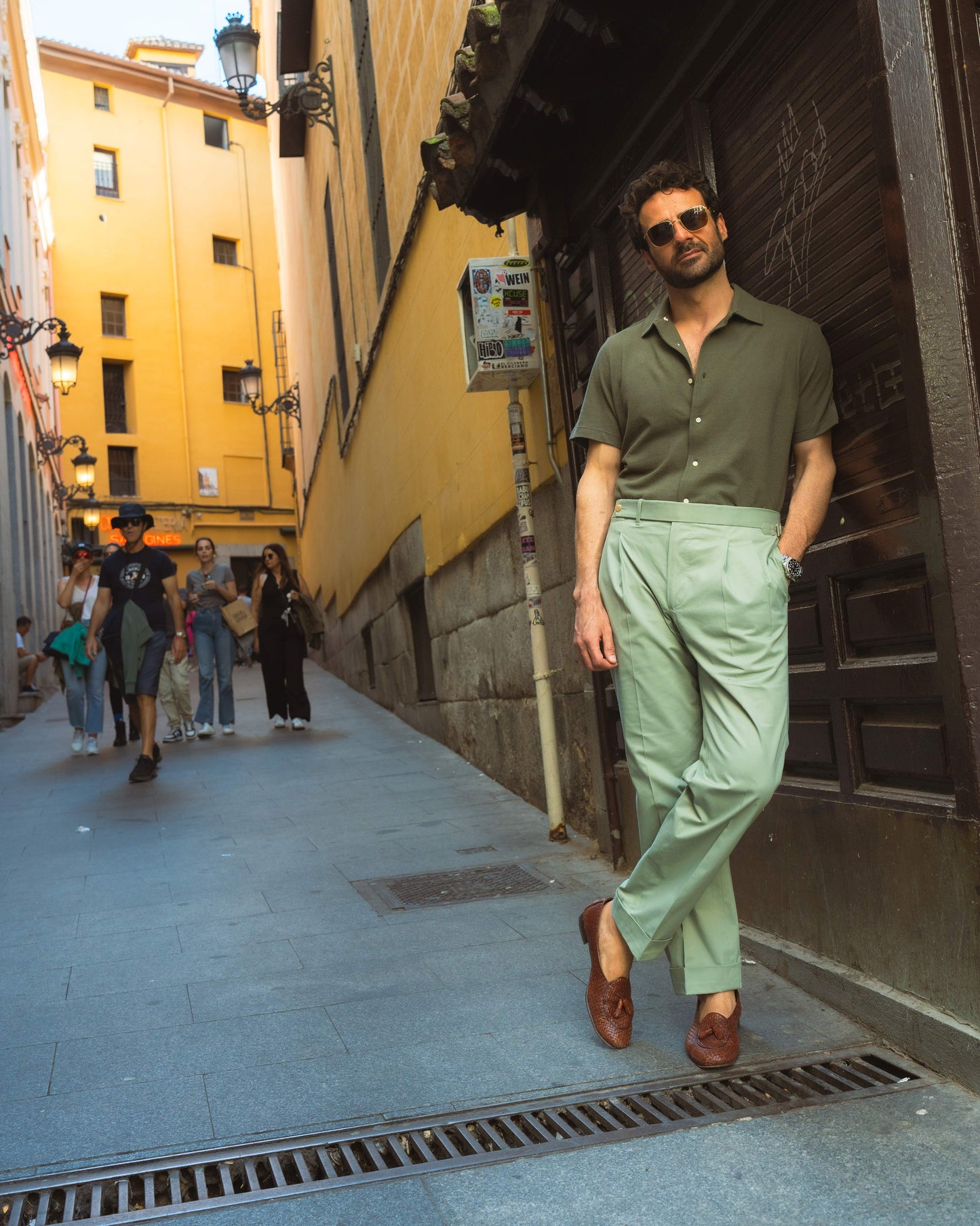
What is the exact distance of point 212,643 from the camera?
11.2 metres

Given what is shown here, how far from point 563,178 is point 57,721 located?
36.7 ft

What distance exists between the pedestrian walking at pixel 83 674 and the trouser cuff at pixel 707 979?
7.16 metres

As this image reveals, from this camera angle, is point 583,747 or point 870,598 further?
point 583,747

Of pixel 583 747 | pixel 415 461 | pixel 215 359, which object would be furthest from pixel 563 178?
pixel 215 359

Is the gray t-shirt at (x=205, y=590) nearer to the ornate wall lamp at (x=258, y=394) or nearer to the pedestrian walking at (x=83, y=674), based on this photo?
the pedestrian walking at (x=83, y=674)

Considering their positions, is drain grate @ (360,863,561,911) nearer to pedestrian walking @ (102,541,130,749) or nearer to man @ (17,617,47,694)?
pedestrian walking @ (102,541,130,749)

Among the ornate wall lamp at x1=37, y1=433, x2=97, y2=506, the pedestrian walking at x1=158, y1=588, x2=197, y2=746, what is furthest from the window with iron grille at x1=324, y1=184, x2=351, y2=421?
the ornate wall lamp at x1=37, y1=433, x2=97, y2=506

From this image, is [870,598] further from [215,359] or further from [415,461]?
[215,359]

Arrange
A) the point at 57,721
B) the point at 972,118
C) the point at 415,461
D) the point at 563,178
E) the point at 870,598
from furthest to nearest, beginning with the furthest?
the point at 57,721 → the point at 415,461 → the point at 563,178 → the point at 870,598 → the point at 972,118

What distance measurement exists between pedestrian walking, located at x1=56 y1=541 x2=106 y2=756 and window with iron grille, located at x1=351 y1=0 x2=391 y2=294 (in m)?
3.81

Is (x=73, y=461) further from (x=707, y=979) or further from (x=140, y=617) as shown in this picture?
(x=707, y=979)

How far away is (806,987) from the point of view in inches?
132

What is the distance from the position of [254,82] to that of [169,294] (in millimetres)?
21379

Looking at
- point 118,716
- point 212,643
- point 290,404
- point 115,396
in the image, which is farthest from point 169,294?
point 212,643
